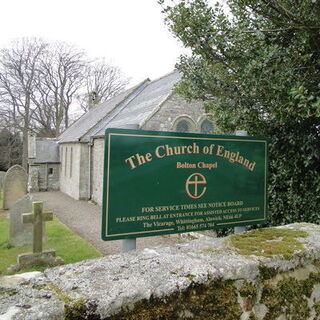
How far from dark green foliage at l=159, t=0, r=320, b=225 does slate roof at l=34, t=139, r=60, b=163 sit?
2158 centimetres

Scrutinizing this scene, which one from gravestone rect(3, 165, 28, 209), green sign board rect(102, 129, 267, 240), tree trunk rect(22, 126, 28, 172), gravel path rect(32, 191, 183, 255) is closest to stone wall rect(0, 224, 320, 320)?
green sign board rect(102, 129, 267, 240)

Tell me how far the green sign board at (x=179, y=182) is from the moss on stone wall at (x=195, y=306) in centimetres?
74

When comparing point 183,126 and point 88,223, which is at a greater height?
point 183,126

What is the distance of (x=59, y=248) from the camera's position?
799 cm

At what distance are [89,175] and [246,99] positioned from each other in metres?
14.2

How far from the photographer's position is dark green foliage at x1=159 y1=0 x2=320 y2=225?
429cm

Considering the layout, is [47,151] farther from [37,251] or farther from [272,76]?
[272,76]

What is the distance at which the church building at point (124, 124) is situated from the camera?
1320 cm

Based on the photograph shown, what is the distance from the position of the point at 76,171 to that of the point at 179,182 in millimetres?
17144

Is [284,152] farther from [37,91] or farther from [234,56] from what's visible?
[37,91]

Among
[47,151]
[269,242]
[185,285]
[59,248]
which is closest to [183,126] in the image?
[59,248]

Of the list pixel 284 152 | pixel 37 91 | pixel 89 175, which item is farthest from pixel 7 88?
pixel 284 152

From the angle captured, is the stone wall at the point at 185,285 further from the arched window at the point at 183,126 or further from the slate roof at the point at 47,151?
the slate roof at the point at 47,151

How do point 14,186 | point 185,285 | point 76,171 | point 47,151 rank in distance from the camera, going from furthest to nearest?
point 47,151 < point 76,171 < point 14,186 < point 185,285
